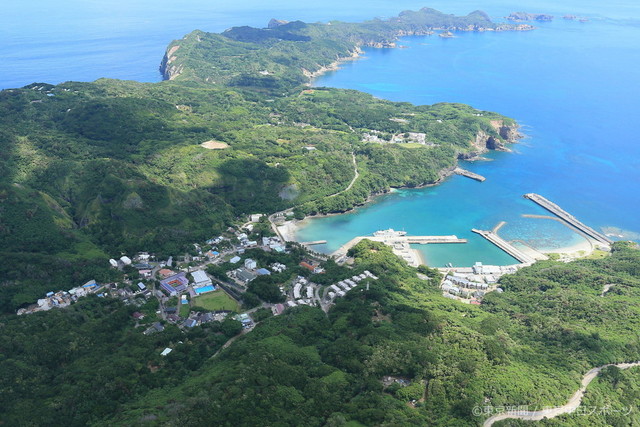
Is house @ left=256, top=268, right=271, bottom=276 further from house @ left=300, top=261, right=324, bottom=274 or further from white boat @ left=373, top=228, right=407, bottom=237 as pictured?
white boat @ left=373, top=228, right=407, bottom=237

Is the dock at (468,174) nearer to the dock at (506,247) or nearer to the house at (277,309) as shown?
the dock at (506,247)

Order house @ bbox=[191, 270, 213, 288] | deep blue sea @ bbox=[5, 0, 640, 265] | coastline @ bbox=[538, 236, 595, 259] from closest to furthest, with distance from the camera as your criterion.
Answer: house @ bbox=[191, 270, 213, 288] → coastline @ bbox=[538, 236, 595, 259] → deep blue sea @ bbox=[5, 0, 640, 265]

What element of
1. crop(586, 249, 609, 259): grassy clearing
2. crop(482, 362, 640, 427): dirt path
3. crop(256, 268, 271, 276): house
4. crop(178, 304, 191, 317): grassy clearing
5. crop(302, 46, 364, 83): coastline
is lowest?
crop(586, 249, 609, 259): grassy clearing

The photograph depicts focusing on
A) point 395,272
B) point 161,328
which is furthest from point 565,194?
point 161,328

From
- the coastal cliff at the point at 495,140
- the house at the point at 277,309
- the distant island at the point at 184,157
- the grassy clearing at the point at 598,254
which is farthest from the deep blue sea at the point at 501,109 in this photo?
the house at the point at 277,309

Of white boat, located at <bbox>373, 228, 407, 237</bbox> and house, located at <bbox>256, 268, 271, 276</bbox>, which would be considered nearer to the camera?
house, located at <bbox>256, 268, 271, 276</bbox>

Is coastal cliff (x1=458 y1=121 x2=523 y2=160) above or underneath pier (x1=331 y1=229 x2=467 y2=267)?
above

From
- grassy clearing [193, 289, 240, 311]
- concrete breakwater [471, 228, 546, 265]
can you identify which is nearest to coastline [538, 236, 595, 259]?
concrete breakwater [471, 228, 546, 265]
